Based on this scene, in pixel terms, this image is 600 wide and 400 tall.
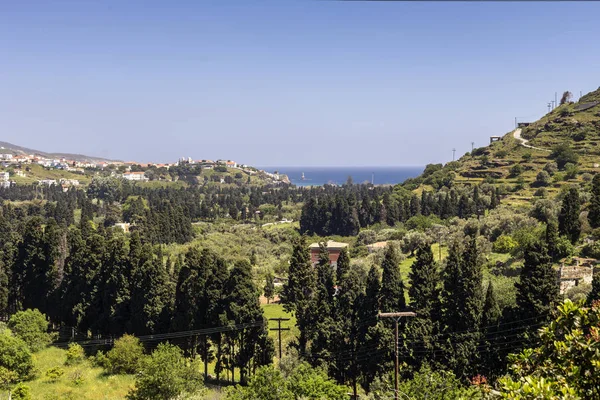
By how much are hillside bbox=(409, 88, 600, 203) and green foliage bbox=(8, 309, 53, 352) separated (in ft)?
262

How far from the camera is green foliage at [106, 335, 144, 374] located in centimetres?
3612

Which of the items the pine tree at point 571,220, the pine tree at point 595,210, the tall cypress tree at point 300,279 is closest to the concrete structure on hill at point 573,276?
the pine tree at point 571,220

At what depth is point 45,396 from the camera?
1187 inches

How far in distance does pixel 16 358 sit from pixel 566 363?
3493cm

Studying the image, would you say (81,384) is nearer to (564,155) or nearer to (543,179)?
(543,179)

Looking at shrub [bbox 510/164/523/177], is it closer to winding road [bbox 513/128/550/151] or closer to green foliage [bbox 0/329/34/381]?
winding road [bbox 513/128/550/151]

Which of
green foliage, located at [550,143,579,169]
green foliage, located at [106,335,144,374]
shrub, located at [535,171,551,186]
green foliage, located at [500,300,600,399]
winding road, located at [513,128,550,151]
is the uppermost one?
winding road, located at [513,128,550,151]

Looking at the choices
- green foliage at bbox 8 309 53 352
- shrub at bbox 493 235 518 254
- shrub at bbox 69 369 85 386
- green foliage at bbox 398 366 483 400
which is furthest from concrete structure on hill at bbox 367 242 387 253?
green foliage at bbox 398 366 483 400

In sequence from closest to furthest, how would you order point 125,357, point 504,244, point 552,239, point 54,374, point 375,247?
point 54,374, point 125,357, point 552,239, point 504,244, point 375,247

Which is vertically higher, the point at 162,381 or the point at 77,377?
the point at 162,381

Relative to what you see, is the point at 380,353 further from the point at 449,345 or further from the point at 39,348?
the point at 39,348

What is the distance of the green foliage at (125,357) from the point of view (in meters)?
36.1

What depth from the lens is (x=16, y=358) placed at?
33625 mm

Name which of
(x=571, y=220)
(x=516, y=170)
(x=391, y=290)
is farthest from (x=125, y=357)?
(x=516, y=170)
